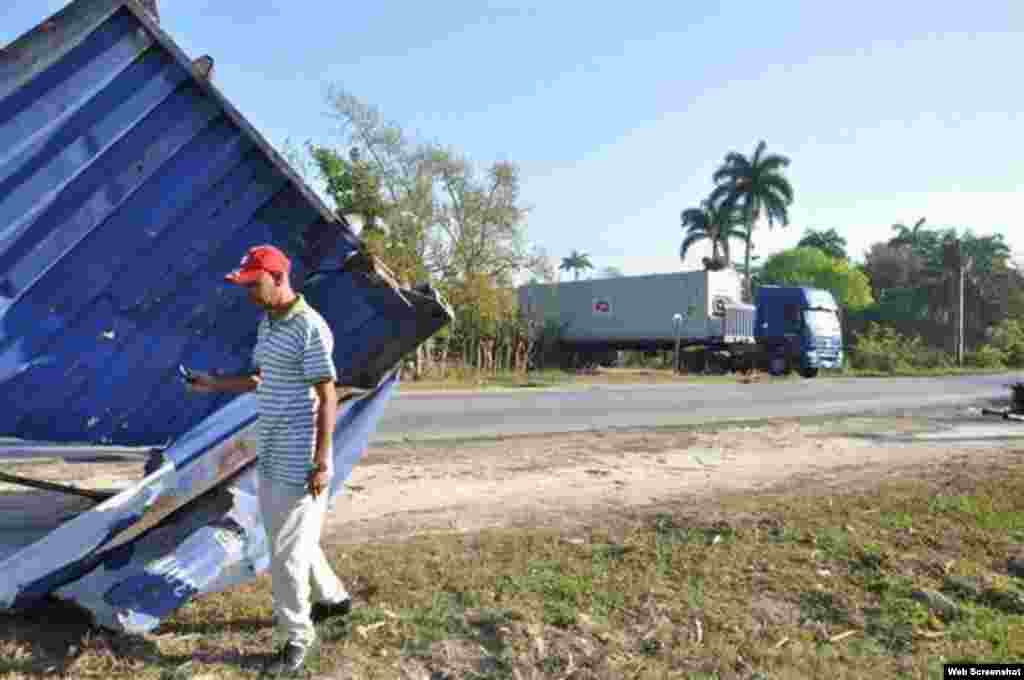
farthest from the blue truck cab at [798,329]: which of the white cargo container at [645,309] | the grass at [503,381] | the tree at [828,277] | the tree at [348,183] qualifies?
the tree at [828,277]

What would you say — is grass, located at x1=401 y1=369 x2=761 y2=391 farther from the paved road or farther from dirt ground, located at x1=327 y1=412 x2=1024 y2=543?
dirt ground, located at x1=327 y1=412 x2=1024 y2=543

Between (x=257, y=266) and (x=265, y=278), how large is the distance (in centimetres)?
6

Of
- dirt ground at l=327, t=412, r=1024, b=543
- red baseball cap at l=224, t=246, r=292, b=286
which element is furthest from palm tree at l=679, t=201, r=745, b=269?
red baseball cap at l=224, t=246, r=292, b=286

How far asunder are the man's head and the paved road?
22.4 feet

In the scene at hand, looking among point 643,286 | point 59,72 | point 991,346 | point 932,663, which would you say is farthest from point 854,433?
point 991,346

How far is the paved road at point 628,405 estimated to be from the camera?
11883mm

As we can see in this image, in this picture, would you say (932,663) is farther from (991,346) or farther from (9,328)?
(991,346)

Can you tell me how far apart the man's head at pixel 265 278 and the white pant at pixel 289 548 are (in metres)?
0.78

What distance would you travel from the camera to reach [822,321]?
28594mm

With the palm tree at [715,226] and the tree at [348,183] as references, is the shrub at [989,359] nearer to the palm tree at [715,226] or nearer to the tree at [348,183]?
the palm tree at [715,226]

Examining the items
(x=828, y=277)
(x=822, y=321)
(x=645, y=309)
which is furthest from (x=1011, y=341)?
(x=645, y=309)

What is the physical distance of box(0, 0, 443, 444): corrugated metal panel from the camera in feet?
11.4

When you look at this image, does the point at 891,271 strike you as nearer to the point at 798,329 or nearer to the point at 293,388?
the point at 798,329

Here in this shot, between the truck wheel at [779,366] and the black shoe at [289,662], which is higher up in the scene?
the truck wheel at [779,366]
